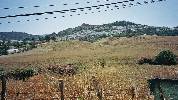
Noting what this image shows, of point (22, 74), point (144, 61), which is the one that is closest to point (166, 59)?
point (144, 61)

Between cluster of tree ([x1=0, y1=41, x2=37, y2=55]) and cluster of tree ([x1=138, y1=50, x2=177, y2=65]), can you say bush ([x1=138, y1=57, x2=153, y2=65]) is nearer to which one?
cluster of tree ([x1=138, y1=50, x2=177, y2=65])

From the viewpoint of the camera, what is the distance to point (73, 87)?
3188cm

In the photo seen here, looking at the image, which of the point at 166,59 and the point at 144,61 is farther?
the point at 144,61

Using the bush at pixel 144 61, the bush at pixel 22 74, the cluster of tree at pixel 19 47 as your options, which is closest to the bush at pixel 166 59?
the bush at pixel 144 61

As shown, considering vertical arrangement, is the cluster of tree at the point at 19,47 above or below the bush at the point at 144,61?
below

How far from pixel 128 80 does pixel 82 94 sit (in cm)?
1006

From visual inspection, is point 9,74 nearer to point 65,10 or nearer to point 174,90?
point 174,90

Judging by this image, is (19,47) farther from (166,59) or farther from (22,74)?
(166,59)

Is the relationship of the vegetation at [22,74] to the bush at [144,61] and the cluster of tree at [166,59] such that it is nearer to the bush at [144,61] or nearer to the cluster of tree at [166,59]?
the bush at [144,61]

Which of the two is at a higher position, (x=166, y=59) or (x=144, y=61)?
(x=166, y=59)

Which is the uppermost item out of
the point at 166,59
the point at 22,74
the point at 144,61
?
the point at 166,59

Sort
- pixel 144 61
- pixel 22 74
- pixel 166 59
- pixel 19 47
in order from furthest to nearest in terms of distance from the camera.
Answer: pixel 19 47 < pixel 144 61 < pixel 166 59 < pixel 22 74

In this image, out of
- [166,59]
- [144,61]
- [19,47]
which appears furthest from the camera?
[19,47]

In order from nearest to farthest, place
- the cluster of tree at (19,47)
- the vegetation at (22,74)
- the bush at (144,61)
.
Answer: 1. the vegetation at (22,74)
2. the bush at (144,61)
3. the cluster of tree at (19,47)
